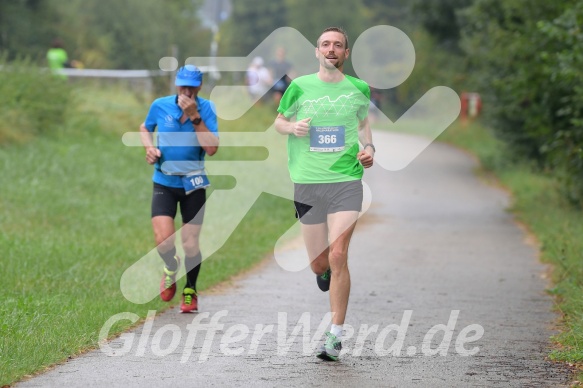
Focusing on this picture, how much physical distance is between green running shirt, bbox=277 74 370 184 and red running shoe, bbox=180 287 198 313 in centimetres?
207

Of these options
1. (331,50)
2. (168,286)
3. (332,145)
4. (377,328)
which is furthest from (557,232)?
(331,50)

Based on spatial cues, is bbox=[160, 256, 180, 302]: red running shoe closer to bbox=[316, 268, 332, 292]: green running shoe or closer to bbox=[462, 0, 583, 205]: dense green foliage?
bbox=[316, 268, 332, 292]: green running shoe

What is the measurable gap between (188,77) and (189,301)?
6.14 feet

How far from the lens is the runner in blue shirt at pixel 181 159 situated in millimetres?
9766

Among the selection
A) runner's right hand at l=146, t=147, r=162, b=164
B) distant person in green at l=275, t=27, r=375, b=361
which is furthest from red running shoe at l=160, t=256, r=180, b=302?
distant person in green at l=275, t=27, r=375, b=361

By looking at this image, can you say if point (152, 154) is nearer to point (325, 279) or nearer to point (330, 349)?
point (325, 279)

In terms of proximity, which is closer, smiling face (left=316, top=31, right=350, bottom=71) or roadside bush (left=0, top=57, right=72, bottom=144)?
smiling face (left=316, top=31, right=350, bottom=71)

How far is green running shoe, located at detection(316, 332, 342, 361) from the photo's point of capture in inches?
303

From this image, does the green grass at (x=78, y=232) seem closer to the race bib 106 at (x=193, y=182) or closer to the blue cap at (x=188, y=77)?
→ the race bib 106 at (x=193, y=182)

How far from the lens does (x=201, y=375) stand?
717cm

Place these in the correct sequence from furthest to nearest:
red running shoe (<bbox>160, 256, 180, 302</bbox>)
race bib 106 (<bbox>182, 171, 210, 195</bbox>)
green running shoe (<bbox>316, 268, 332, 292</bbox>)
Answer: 1. red running shoe (<bbox>160, 256, 180, 302</bbox>)
2. race bib 106 (<bbox>182, 171, 210, 195</bbox>)
3. green running shoe (<bbox>316, 268, 332, 292</bbox>)

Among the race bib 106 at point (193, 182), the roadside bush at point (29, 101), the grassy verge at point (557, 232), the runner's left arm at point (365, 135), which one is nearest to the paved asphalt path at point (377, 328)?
the grassy verge at point (557, 232)

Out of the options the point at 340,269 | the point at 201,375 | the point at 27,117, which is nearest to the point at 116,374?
the point at 201,375

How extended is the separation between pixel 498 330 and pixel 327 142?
2349 millimetres
